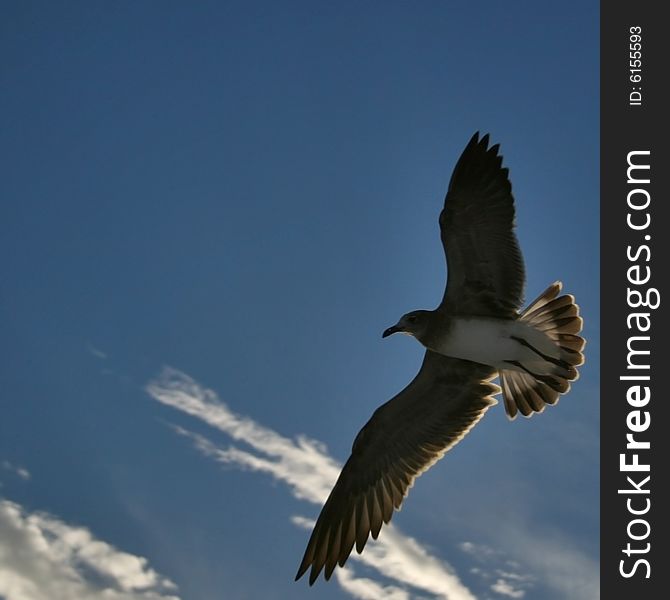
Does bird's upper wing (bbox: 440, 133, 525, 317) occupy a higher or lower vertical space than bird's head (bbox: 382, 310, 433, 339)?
higher

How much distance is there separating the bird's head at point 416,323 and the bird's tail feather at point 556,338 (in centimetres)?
94

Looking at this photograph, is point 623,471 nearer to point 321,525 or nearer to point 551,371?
point 551,371

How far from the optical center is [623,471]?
690 centimetres

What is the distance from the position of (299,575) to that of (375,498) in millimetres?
1141

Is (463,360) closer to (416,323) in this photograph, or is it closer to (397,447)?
(416,323)

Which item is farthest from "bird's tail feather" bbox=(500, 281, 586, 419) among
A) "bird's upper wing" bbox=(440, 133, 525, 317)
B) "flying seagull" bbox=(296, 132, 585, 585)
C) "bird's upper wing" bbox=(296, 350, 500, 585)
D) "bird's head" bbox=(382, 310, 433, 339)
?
"bird's head" bbox=(382, 310, 433, 339)

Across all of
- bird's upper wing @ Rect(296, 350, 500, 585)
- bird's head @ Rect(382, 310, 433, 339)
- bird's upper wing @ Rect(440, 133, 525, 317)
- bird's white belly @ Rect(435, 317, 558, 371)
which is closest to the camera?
bird's upper wing @ Rect(440, 133, 525, 317)

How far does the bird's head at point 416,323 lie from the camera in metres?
7.33

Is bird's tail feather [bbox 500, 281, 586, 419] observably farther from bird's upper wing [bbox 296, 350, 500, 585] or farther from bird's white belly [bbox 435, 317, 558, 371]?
bird's upper wing [bbox 296, 350, 500, 585]

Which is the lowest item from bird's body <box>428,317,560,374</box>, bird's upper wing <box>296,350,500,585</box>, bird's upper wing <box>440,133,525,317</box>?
bird's upper wing <box>296,350,500,585</box>

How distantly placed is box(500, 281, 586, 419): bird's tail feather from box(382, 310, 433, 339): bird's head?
36.9 inches

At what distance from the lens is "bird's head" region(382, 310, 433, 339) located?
24.0 ft

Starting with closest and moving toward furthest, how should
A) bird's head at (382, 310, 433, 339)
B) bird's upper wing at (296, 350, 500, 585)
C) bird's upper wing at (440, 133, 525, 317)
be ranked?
bird's upper wing at (440, 133, 525, 317)
bird's head at (382, 310, 433, 339)
bird's upper wing at (296, 350, 500, 585)

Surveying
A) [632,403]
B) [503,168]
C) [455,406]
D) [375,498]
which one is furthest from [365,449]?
[503,168]
